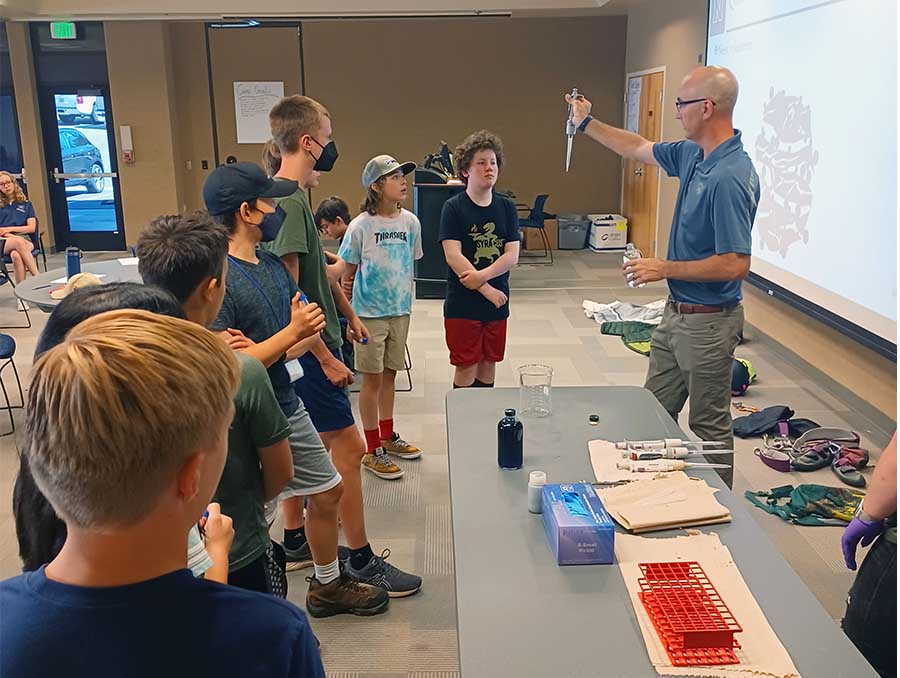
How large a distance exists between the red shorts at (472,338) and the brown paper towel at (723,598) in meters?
2.00

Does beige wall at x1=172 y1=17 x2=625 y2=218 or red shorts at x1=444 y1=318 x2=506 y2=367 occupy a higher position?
beige wall at x1=172 y1=17 x2=625 y2=218

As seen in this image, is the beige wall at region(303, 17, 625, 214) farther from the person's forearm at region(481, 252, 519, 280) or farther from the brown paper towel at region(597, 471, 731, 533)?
the brown paper towel at region(597, 471, 731, 533)

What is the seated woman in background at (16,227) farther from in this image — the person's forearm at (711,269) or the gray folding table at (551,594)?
the gray folding table at (551,594)

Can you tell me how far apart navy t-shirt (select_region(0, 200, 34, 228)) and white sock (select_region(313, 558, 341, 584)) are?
6241 mm

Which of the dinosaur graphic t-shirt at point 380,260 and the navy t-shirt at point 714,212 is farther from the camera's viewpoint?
the dinosaur graphic t-shirt at point 380,260

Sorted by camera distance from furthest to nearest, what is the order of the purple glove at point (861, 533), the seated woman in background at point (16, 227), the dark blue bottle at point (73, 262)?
the seated woman in background at point (16, 227)
the dark blue bottle at point (73, 262)
the purple glove at point (861, 533)

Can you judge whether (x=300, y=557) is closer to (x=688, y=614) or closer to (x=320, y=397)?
(x=320, y=397)

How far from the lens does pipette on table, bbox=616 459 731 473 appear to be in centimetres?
202

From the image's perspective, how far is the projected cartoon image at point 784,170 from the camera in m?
4.43

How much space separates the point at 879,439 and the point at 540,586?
3.16 m

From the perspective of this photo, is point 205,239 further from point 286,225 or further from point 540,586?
point 540,586

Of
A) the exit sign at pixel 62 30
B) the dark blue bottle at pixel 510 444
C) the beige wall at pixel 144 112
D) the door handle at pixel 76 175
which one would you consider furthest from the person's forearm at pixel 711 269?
the exit sign at pixel 62 30

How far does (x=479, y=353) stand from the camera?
3.70 meters

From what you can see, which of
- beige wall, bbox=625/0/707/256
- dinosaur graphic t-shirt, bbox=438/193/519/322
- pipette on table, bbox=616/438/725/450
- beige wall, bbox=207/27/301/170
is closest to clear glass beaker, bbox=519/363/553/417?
pipette on table, bbox=616/438/725/450
